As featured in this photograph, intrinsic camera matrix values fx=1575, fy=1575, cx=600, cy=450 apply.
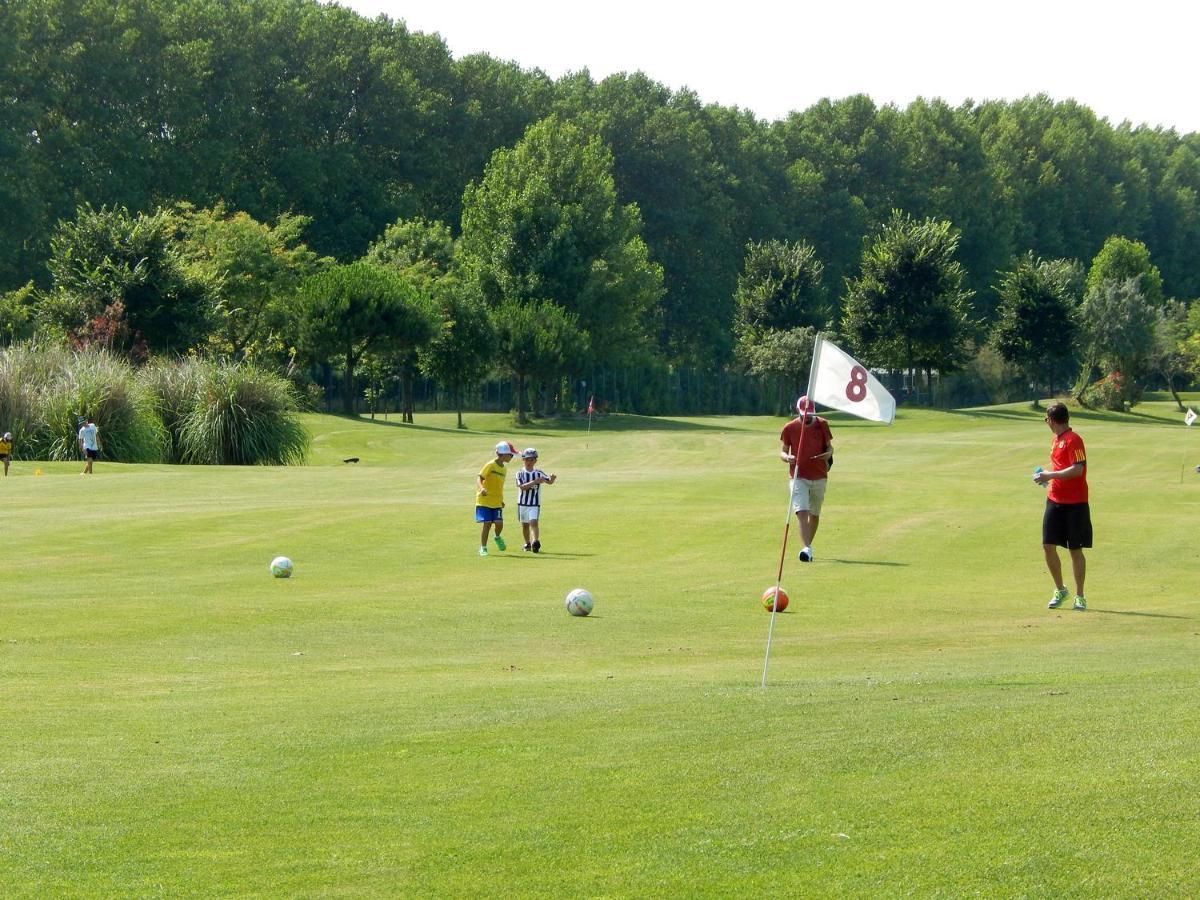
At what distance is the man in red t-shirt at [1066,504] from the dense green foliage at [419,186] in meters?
50.1

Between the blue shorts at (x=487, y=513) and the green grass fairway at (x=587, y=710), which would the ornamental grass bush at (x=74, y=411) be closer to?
the green grass fairway at (x=587, y=710)

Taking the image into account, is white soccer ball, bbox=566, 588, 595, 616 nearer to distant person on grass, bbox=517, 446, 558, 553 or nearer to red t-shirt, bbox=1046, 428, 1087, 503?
red t-shirt, bbox=1046, 428, 1087, 503

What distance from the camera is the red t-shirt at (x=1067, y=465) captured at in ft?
57.0

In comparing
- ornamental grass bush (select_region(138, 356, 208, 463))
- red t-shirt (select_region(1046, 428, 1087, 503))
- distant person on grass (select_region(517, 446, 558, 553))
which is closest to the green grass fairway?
distant person on grass (select_region(517, 446, 558, 553))

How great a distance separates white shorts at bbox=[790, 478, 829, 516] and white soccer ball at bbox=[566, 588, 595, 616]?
6.48 meters

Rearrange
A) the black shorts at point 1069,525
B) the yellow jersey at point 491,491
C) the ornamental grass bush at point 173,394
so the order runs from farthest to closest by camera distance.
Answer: the ornamental grass bush at point 173,394
the yellow jersey at point 491,491
the black shorts at point 1069,525

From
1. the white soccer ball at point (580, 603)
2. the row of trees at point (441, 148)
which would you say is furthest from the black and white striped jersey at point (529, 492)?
the row of trees at point (441, 148)

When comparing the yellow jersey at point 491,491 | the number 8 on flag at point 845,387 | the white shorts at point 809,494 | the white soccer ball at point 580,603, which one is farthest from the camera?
the yellow jersey at point 491,491

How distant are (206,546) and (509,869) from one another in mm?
17702

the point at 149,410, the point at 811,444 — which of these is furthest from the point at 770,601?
the point at 149,410

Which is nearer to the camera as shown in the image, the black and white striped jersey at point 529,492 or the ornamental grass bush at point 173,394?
the black and white striped jersey at point 529,492

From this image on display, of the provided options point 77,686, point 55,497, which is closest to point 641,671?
point 77,686

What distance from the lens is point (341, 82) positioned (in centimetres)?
10175

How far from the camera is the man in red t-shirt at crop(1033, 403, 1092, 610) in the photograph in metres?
17.4
